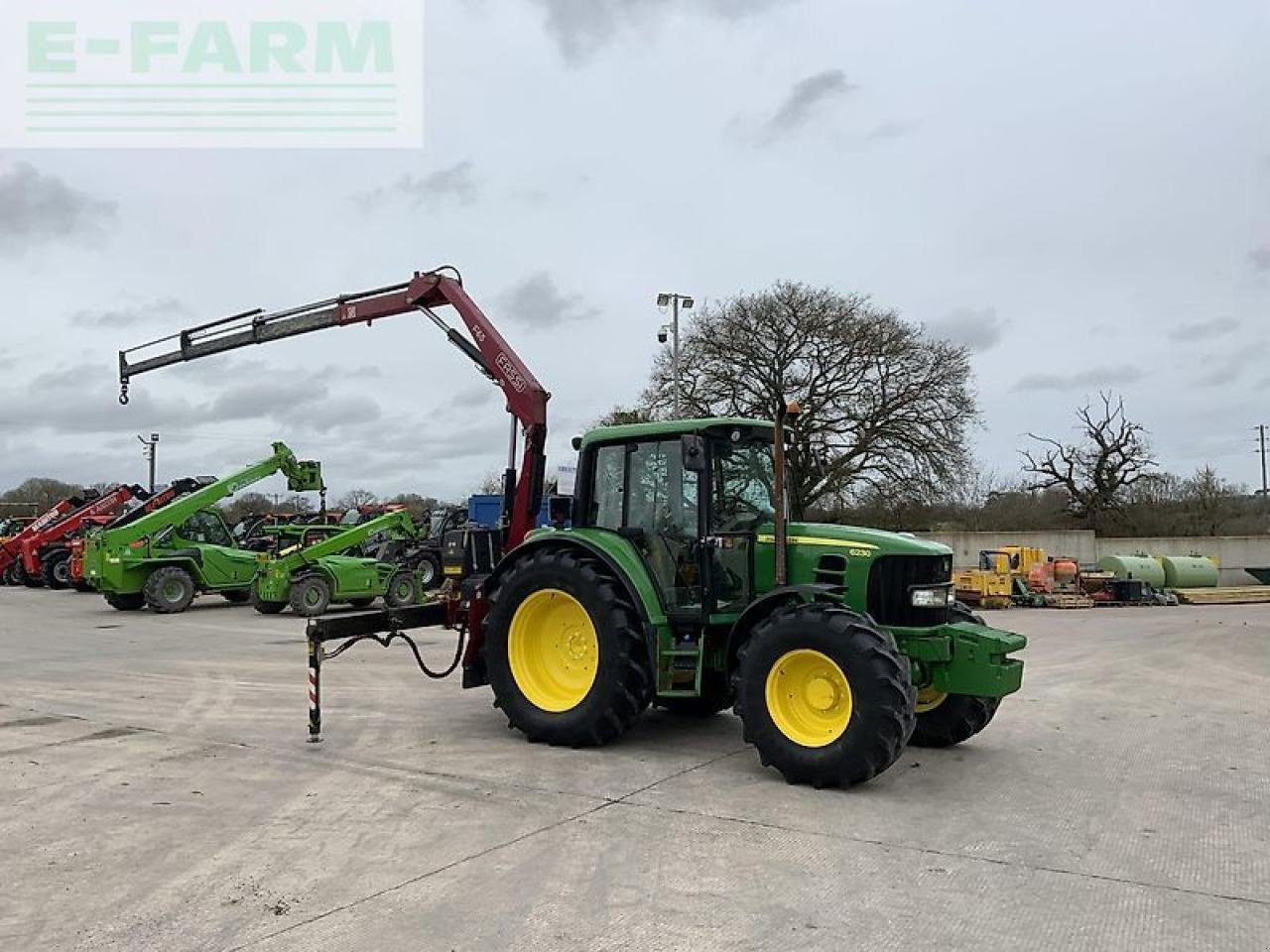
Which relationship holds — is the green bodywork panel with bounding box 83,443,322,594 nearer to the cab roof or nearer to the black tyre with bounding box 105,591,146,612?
the black tyre with bounding box 105,591,146,612

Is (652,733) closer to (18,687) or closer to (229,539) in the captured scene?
(18,687)

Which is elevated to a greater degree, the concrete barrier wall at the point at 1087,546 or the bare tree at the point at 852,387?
the bare tree at the point at 852,387

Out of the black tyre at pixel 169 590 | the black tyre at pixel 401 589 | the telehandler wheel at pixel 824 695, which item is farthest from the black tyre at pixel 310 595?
the telehandler wheel at pixel 824 695

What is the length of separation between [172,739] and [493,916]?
4835mm

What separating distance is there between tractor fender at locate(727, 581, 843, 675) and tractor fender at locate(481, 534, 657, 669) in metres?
0.57

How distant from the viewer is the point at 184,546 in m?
21.6

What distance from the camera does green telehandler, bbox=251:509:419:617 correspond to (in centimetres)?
2000

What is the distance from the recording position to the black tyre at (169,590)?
20969 millimetres

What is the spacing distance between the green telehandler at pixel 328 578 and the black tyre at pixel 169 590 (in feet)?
4.57

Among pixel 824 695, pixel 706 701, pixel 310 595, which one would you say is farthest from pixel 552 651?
pixel 310 595

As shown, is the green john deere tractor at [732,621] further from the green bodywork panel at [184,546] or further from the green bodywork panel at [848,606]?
the green bodywork panel at [184,546]

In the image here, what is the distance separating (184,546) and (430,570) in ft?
16.6

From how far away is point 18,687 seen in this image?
11.2m

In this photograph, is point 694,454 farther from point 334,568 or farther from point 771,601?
point 334,568
